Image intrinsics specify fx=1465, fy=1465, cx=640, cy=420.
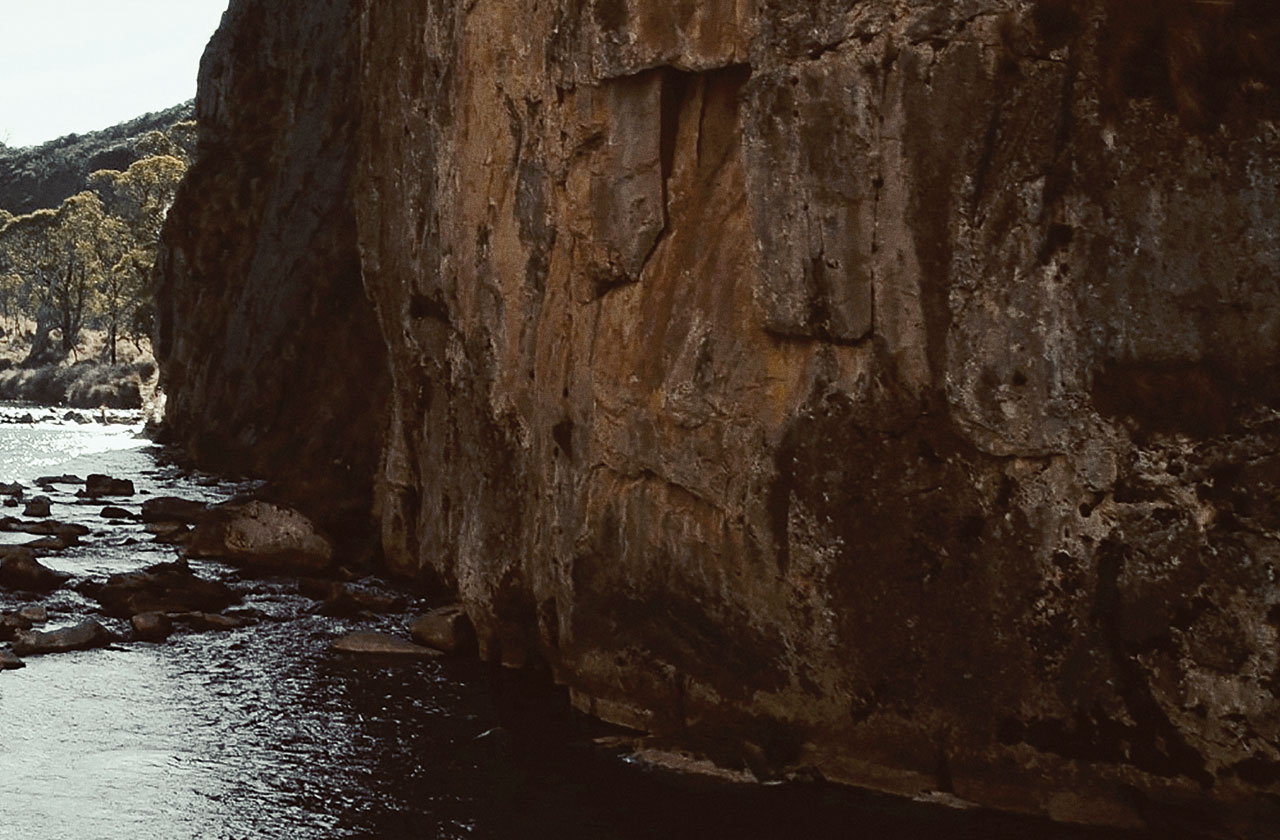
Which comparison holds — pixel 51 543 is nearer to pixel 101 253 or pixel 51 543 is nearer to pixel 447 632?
pixel 447 632

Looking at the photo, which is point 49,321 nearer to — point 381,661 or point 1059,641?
point 381,661

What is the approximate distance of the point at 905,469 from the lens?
15.1 meters

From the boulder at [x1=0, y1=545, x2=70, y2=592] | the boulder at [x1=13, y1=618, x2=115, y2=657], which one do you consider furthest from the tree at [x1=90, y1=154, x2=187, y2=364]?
the boulder at [x1=13, y1=618, x2=115, y2=657]

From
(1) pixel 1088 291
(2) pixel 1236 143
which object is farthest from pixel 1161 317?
(2) pixel 1236 143

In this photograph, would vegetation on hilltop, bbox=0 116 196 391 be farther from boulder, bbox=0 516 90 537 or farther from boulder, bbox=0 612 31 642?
boulder, bbox=0 612 31 642

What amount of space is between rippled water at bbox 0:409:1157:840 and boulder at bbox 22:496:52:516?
45.5 ft

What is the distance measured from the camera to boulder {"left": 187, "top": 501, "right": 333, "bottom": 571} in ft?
96.1

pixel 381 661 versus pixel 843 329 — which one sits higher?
pixel 843 329

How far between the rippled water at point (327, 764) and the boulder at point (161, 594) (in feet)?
6.01

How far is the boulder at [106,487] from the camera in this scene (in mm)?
40219

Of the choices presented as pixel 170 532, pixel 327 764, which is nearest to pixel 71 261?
pixel 170 532

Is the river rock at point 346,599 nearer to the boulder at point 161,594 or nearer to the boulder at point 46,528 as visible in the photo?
the boulder at point 161,594

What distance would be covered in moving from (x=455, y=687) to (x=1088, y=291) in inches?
404

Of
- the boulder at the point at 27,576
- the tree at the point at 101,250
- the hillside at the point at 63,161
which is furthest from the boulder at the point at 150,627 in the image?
the hillside at the point at 63,161
